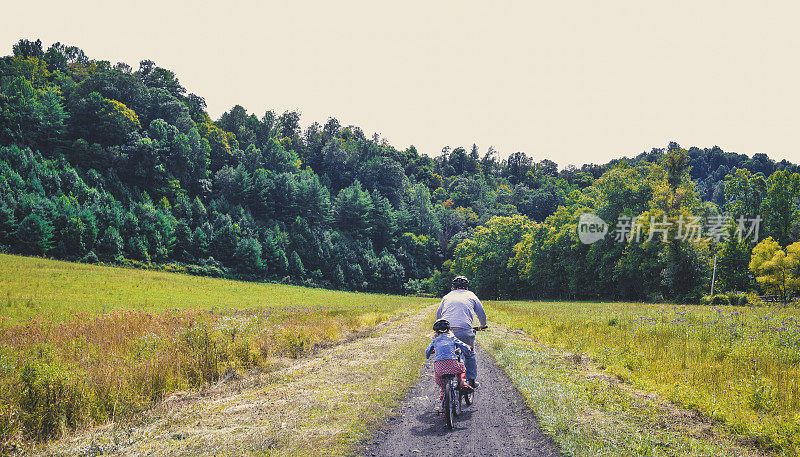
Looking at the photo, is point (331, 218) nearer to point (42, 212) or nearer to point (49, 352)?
point (42, 212)

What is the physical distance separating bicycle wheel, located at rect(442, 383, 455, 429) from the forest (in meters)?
52.8

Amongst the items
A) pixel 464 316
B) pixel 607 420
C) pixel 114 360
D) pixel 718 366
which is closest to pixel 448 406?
pixel 464 316

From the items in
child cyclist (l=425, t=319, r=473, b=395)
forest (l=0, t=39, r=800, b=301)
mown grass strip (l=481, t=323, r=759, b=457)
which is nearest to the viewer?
mown grass strip (l=481, t=323, r=759, b=457)

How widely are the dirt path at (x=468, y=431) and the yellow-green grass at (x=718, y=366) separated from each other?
3.27 meters

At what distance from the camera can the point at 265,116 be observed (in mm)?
154875

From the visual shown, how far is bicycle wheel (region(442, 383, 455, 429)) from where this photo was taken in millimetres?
6945

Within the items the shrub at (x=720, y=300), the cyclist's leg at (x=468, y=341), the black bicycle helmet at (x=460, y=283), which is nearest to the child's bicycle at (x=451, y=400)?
the cyclist's leg at (x=468, y=341)

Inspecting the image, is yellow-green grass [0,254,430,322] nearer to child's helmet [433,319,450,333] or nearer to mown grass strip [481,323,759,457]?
child's helmet [433,319,450,333]

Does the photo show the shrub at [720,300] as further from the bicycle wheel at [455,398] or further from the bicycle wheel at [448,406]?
the bicycle wheel at [448,406]

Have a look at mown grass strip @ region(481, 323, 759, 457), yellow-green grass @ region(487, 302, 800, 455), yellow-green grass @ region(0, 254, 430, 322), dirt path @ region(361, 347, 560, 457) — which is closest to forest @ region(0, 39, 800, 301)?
yellow-green grass @ region(0, 254, 430, 322)

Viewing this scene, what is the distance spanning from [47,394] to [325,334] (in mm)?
10829

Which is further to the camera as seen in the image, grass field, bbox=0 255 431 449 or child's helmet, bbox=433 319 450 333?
child's helmet, bbox=433 319 450 333

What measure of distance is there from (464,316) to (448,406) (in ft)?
7.17

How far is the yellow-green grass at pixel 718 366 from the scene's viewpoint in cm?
671
